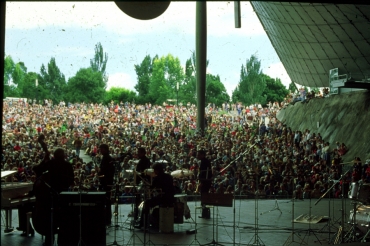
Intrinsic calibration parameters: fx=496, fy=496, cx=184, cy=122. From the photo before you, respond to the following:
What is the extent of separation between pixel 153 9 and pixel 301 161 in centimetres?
1589

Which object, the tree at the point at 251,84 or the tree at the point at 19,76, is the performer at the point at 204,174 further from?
the tree at the point at 251,84

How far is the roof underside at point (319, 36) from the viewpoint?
2305cm

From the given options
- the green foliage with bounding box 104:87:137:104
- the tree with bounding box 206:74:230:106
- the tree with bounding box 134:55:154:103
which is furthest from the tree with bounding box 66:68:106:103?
the tree with bounding box 206:74:230:106


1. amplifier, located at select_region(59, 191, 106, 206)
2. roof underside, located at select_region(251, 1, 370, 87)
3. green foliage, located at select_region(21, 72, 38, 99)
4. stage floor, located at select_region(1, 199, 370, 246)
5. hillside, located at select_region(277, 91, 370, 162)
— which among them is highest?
roof underside, located at select_region(251, 1, 370, 87)

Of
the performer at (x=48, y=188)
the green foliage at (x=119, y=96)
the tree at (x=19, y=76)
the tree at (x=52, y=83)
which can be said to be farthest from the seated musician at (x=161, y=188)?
the green foliage at (x=119, y=96)

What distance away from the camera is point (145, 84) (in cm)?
3938

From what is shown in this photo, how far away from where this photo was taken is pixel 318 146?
2133 cm

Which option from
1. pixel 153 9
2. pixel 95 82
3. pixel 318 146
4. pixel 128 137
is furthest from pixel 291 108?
pixel 153 9

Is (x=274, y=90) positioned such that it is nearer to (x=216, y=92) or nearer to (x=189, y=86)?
(x=216, y=92)

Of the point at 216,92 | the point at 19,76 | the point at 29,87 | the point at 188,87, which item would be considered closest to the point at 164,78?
the point at 188,87

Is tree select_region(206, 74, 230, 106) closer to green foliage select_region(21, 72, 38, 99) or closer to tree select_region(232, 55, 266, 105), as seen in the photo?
tree select_region(232, 55, 266, 105)

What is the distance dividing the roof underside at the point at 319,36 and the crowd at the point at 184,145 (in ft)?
13.9

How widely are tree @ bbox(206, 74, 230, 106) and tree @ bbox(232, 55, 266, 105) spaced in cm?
310

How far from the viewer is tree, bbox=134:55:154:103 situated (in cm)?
3934
